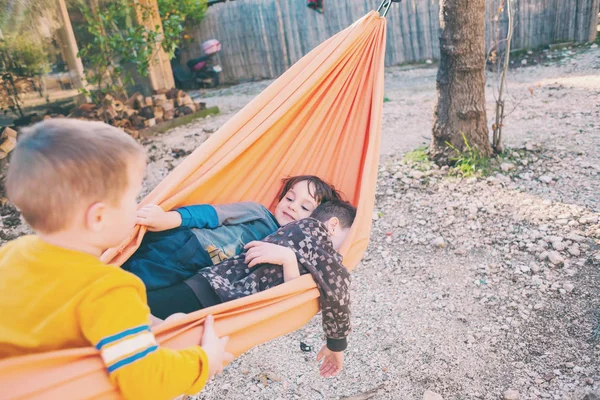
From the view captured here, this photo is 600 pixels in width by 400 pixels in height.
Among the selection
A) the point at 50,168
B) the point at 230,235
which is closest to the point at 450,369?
the point at 230,235

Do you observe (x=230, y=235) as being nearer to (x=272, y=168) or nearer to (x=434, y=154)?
(x=272, y=168)

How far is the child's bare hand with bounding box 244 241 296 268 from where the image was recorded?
146 cm

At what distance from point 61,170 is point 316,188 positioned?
3.83 ft

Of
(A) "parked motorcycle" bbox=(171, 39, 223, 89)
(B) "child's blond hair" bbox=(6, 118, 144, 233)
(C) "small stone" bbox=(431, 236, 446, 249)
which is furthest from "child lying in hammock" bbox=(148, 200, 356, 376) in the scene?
(A) "parked motorcycle" bbox=(171, 39, 223, 89)

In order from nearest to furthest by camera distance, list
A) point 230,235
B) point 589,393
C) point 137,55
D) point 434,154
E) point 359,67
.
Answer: point 589,393 < point 230,235 < point 359,67 < point 434,154 < point 137,55

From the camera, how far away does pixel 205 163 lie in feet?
5.86

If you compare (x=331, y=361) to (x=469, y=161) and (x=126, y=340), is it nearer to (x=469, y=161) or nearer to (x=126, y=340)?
(x=126, y=340)

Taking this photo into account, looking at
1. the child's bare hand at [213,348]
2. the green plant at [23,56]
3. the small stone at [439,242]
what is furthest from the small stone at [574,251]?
the green plant at [23,56]

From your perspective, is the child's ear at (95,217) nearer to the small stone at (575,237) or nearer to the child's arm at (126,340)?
A: the child's arm at (126,340)

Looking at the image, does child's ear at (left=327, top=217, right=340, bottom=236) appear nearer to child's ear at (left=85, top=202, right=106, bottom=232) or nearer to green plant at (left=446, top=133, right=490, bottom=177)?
child's ear at (left=85, top=202, right=106, bottom=232)

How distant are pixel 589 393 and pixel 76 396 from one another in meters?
1.56

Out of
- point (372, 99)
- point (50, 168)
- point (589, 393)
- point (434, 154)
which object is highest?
point (50, 168)

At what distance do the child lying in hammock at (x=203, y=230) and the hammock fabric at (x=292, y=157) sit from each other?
2.9 inches

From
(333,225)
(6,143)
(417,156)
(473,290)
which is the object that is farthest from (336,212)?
(6,143)
